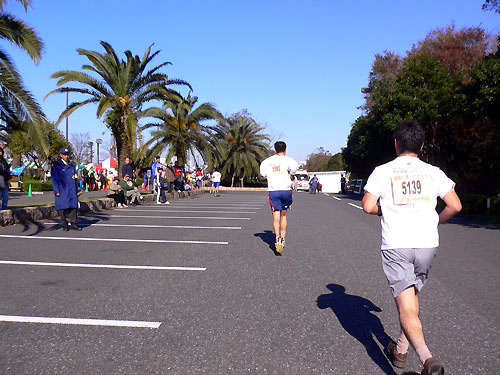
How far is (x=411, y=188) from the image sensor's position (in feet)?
10.1

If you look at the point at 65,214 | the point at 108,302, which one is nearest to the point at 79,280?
the point at 108,302

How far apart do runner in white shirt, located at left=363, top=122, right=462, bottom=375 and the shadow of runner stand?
521 mm

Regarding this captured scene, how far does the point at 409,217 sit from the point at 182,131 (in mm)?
27348

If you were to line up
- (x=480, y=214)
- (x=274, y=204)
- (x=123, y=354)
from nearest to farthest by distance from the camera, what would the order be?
(x=123, y=354) → (x=274, y=204) → (x=480, y=214)

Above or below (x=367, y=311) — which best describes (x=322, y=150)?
above

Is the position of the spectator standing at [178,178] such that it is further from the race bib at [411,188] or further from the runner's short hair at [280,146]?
the race bib at [411,188]

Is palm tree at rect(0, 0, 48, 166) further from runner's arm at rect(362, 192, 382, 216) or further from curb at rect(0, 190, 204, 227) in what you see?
runner's arm at rect(362, 192, 382, 216)

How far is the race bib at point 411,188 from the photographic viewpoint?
3.09 m

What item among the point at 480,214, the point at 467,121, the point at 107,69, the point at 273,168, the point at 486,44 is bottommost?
the point at 480,214

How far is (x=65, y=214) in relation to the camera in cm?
1053

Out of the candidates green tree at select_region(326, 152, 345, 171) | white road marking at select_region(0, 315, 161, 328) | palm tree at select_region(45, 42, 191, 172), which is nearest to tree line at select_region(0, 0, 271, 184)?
palm tree at select_region(45, 42, 191, 172)

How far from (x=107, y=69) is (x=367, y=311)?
1874 centimetres

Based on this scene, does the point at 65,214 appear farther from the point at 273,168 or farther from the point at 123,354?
the point at 123,354

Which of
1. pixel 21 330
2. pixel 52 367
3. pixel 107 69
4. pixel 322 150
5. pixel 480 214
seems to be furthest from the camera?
pixel 322 150
